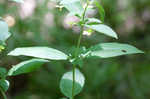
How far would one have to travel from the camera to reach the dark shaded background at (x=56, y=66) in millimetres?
2170

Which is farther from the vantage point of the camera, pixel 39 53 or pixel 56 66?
pixel 56 66

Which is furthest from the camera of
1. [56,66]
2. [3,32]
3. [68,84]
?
[56,66]

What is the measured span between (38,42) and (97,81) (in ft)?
1.61

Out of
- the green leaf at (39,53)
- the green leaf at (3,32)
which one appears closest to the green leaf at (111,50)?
the green leaf at (39,53)

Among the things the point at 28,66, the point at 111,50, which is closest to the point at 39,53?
the point at 28,66

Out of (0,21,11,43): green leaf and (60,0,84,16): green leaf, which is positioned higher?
(60,0,84,16): green leaf

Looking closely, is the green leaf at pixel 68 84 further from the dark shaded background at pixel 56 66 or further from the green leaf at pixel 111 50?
the dark shaded background at pixel 56 66

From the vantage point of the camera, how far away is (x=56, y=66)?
2.22 meters

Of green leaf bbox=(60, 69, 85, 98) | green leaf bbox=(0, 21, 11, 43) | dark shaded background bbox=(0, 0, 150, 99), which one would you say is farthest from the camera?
dark shaded background bbox=(0, 0, 150, 99)

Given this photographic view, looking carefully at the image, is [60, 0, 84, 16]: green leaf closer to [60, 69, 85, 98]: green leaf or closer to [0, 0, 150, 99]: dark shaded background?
[60, 69, 85, 98]: green leaf

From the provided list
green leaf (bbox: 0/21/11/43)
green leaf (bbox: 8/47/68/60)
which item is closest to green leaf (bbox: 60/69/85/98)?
green leaf (bbox: 8/47/68/60)

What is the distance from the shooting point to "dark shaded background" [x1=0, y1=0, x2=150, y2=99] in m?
2.17

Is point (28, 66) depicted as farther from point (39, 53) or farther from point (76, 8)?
point (76, 8)

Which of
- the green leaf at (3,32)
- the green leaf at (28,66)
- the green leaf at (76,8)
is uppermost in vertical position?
the green leaf at (76,8)
